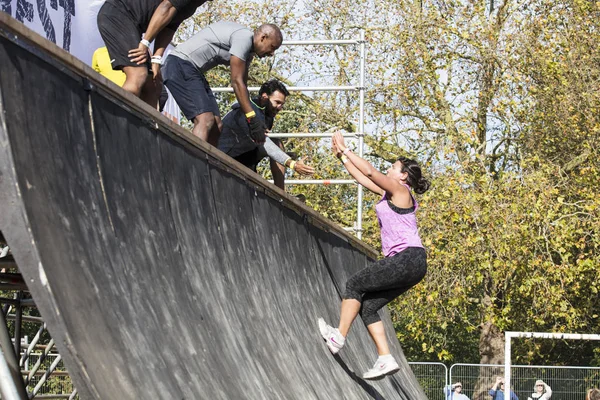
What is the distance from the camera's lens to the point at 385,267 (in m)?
6.19

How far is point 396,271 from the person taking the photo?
6203 mm

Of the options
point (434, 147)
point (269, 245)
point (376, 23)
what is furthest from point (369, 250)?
point (376, 23)

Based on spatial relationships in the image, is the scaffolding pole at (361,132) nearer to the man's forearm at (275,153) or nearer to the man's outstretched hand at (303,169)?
the man's forearm at (275,153)

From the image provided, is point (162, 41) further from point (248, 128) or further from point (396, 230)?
point (396, 230)

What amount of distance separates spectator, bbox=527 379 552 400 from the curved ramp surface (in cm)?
1130

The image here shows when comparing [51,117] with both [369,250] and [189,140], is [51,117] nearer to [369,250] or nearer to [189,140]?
[189,140]

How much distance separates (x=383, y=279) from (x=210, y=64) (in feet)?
7.06

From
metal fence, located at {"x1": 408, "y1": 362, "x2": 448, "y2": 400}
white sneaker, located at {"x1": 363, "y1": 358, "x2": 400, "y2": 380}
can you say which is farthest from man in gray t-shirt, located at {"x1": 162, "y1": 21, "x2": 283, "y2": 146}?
metal fence, located at {"x1": 408, "y1": 362, "x2": 448, "y2": 400}

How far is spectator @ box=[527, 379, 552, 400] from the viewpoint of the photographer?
16031 millimetres

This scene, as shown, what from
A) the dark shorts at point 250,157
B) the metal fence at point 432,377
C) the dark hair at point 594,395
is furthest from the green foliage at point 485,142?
the dark shorts at point 250,157

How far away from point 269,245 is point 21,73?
10.5 feet

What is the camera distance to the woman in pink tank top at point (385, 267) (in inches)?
244

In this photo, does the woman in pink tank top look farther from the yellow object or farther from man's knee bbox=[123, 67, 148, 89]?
the yellow object

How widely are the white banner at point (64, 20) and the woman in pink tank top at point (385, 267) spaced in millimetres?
2419
